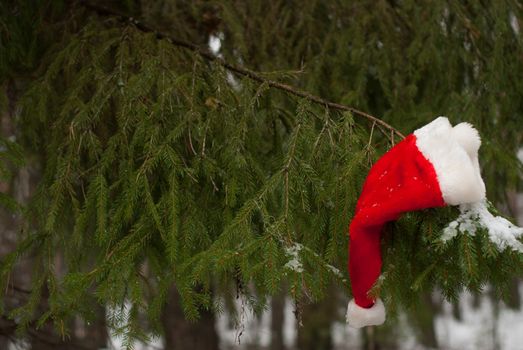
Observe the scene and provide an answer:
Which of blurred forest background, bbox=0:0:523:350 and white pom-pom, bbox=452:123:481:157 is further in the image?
blurred forest background, bbox=0:0:523:350

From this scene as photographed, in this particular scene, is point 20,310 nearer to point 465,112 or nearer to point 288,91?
point 288,91

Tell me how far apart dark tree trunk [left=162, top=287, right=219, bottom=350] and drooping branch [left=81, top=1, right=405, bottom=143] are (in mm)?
3627

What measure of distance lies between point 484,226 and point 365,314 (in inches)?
23.6

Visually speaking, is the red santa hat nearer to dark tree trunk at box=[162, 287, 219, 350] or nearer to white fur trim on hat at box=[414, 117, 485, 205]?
white fur trim on hat at box=[414, 117, 485, 205]

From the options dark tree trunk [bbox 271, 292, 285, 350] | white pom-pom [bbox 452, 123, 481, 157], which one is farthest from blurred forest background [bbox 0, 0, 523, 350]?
dark tree trunk [bbox 271, 292, 285, 350]

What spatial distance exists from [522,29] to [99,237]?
2.95 meters

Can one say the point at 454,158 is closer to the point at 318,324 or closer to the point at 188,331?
the point at 188,331

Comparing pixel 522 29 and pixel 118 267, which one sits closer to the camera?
pixel 118 267

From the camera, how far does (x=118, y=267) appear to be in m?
2.42

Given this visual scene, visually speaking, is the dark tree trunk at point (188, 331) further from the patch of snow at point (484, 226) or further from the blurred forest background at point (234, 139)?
the patch of snow at point (484, 226)

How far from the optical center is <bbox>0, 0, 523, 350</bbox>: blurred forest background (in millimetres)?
2332

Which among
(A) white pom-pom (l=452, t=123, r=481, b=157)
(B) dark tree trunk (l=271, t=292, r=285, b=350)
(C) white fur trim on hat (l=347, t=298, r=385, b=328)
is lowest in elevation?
(C) white fur trim on hat (l=347, t=298, r=385, b=328)

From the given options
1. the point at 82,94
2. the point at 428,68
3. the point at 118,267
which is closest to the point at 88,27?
the point at 82,94

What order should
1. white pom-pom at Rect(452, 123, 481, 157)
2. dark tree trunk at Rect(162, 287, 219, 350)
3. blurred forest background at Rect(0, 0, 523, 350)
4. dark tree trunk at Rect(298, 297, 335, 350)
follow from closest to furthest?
white pom-pom at Rect(452, 123, 481, 157)
blurred forest background at Rect(0, 0, 523, 350)
dark tree trunk at Rect(162, 287, 219, 350)
dark tree trunk at Rect(298, 297, 335, 350)
